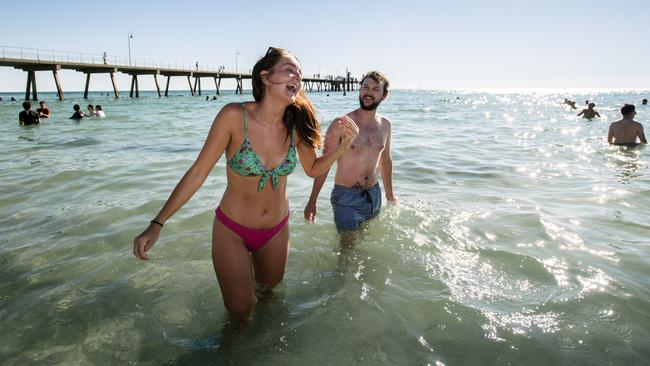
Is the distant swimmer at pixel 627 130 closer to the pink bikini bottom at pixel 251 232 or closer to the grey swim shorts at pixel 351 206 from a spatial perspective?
the grey swim shorts at pixel 351 206

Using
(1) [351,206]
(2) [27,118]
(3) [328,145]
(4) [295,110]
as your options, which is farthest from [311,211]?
(2) [27,118]

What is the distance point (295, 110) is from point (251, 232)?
3.02ft

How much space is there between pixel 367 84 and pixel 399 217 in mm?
2035

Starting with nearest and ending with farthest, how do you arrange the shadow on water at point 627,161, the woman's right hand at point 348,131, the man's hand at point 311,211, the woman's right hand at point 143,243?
the woman's right hand at point 143,243, the woman's right hand at point 348,131, the man's hand at point 311,211, the shadow on water at point 627,161

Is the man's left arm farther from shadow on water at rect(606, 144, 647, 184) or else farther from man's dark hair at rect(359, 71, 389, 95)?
shadow on water at rect(606, 144, 647, 184)

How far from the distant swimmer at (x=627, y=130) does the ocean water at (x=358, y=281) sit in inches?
186

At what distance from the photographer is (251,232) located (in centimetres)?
288

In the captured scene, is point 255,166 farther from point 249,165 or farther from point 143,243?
point 143,243

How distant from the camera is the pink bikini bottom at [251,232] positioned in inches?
111

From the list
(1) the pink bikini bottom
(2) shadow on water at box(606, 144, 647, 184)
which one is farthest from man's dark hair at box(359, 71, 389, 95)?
(2) shadow on water at box(606, 144, 647, 184)

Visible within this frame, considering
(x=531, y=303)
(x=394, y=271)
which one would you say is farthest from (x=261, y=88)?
(x=531, y=303)

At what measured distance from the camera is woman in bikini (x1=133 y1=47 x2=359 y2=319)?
2.65 metres

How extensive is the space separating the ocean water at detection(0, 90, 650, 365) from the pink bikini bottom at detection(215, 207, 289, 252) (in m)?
0.62

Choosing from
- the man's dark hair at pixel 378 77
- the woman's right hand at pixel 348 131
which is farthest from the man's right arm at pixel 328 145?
the man's dark hair at pixel 378 77
